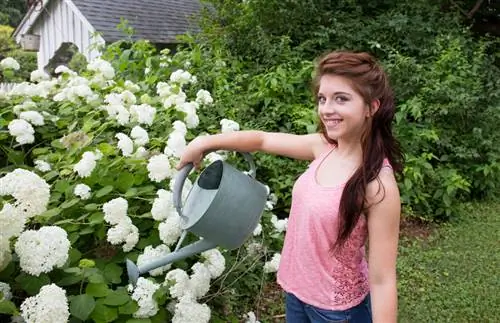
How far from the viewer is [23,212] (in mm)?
1382

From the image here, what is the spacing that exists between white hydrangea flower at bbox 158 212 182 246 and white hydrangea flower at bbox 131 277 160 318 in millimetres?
196

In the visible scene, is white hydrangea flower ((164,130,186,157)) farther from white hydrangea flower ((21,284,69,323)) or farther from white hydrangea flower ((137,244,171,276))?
white hydrangea flower ((21,284,69,323))

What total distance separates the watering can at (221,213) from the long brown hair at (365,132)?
335mm

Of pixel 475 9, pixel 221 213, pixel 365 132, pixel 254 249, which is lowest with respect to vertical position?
pixel 254 249

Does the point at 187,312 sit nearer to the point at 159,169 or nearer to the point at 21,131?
the point at 159,169

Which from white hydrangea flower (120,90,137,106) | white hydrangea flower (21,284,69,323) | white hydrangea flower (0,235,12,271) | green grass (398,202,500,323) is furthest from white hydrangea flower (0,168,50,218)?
green grass (398,202,500,323)

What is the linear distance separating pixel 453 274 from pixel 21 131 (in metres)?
2.80

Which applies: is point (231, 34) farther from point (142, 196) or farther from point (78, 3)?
point (78, 3)

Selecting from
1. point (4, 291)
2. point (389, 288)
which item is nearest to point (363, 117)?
point (389, 288)

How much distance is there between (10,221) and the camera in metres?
1.30

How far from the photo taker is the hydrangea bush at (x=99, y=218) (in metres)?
1.41

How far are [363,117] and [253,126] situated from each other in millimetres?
2783

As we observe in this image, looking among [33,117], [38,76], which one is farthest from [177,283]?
[38,76]

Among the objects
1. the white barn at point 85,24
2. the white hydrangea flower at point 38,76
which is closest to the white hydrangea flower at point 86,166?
the white hydrangea flower at point 38,76
